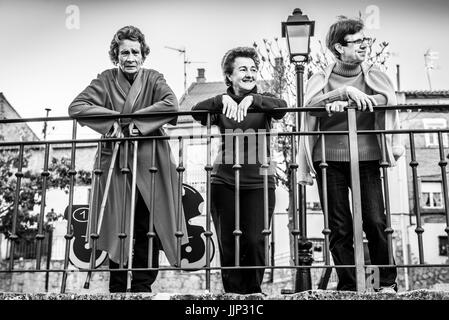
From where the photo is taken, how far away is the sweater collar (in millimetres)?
3751

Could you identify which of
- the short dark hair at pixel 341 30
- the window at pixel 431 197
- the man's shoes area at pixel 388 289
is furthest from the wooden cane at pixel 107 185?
the window at pixel 431 197

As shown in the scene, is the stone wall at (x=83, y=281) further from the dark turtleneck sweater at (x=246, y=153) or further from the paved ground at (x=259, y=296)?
the paved ground at (x=259, y=296)

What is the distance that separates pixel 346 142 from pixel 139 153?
1341 millimetres

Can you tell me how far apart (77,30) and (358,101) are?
5.85m

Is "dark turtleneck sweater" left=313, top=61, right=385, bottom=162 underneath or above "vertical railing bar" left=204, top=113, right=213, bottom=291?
above

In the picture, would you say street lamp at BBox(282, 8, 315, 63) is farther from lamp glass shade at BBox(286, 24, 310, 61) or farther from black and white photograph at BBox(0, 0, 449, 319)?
black and white photograph at BBox(0, 0, 449, 319)

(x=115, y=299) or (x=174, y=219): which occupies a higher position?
(x=174, y=219)

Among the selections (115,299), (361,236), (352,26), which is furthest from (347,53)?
(115,299)

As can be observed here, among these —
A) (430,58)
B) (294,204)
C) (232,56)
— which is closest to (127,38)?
(232,56)

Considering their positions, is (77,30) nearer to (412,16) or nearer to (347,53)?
(412,16)

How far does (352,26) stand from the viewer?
12.2ft

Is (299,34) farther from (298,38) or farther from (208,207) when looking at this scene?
(208,207)

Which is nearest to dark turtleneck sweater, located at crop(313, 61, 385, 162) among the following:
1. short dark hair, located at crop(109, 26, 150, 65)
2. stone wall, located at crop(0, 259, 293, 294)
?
short dark hair, located at crop(109, 26, 150, 65)

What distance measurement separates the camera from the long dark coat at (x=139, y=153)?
137 inches
